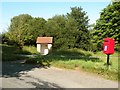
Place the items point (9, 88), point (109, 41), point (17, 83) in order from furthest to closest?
point (109, 41) < point (17, 83) < point (9, 88)

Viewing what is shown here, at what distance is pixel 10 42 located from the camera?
131ft

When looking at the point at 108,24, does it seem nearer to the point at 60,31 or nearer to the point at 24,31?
the point at 60,31

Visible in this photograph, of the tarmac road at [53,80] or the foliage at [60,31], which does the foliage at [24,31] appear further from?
the tarmac road at [53,80]

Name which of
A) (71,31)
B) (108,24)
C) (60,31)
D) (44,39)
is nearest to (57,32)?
(60,31)

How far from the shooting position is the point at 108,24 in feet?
142

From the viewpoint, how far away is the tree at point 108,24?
41906 millimetres

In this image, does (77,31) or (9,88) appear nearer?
(9,88)

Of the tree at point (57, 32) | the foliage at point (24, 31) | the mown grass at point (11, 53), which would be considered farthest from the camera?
the tree at point (57, 32)

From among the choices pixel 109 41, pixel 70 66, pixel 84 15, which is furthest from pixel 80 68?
pixel 84 15

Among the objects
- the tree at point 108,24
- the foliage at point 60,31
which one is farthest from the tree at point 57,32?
the tree at point 108,24

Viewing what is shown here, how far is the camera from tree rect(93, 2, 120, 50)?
41.9m

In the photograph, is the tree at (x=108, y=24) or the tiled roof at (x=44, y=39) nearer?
the tree at (x=108, y=24)

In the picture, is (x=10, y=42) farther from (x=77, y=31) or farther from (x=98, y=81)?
(x=98, y=81)

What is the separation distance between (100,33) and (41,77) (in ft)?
117
